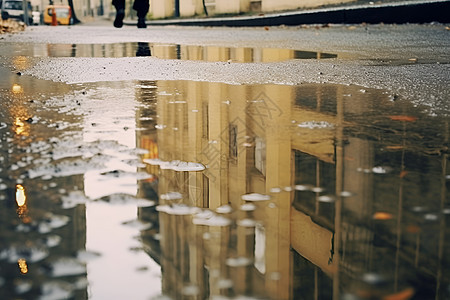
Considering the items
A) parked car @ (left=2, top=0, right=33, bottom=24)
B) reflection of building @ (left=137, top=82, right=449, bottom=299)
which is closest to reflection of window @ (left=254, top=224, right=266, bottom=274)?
reflection of building @ (left=137, top=82, right=449, bottom=299)

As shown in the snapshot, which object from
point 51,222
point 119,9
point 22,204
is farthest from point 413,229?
point 119,9

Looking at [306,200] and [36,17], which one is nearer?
[306,200]

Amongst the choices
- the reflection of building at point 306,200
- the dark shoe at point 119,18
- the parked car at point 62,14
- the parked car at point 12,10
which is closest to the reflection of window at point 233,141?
the reflection of building at point 306,200

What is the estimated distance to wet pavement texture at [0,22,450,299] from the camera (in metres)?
1.42

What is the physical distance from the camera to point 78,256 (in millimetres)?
1555

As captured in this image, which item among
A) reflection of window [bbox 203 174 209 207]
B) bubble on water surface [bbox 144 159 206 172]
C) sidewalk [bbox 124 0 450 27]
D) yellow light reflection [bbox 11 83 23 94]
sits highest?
sidewalk [bbox 124 0 450 27]

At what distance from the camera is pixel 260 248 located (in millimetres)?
1598

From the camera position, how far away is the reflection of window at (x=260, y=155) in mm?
2288

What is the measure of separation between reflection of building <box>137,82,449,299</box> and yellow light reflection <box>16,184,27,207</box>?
40cm

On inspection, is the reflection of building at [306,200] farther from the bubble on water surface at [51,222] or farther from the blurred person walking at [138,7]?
the blurred person walking at [138,7]

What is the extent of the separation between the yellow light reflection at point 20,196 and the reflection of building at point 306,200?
1.32 ft

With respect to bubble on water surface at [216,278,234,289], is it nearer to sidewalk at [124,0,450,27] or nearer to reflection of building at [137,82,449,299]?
reflection of building at [137,82,449,299]

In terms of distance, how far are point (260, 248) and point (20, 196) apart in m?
0.82

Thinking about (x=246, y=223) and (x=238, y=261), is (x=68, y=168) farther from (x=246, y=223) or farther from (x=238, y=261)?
(x=238, y=261)
